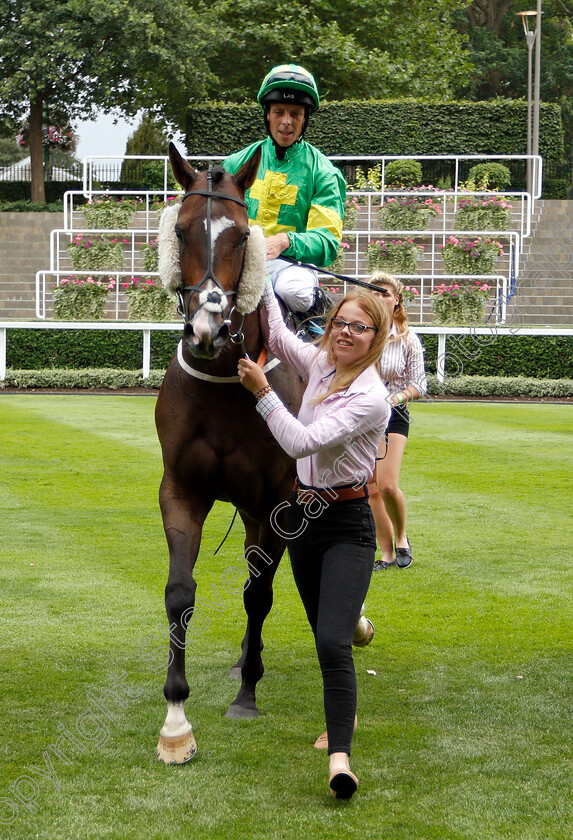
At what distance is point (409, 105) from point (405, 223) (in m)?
6.61

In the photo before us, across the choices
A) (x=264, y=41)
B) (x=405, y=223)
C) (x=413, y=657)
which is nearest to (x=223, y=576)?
(x=413, y=657)

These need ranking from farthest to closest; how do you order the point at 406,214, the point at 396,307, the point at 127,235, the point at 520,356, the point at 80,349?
the point at 127,235
the point at 406,214
the point at 80,349
the point at 520,356
the point at 396,307

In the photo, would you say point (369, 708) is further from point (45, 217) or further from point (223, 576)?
point (45, 217)

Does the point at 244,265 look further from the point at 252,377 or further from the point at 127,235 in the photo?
the point at 127,235

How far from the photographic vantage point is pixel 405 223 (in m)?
21.4

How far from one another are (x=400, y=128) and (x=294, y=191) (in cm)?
2341

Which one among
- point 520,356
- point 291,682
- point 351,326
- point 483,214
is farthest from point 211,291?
point 483,214

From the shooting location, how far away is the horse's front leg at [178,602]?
3465mm

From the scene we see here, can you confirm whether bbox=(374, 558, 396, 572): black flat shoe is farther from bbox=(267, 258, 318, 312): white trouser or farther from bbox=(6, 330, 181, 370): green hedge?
bbox=(6, 330, 181, 370): green hedge

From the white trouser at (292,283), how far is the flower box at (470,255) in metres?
15.8

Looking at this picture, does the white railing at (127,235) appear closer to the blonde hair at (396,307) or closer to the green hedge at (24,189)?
the green hedge at (24,189)

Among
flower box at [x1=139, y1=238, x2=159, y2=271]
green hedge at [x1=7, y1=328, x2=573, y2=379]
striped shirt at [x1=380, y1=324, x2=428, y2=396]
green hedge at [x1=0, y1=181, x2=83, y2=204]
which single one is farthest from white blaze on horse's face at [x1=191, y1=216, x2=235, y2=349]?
green hedge at [x1=0, y1=181, x2=83, y2=204]

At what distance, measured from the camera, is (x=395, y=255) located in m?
20.3

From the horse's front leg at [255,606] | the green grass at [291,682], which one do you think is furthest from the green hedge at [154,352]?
the horse's front leg at [255,606]
